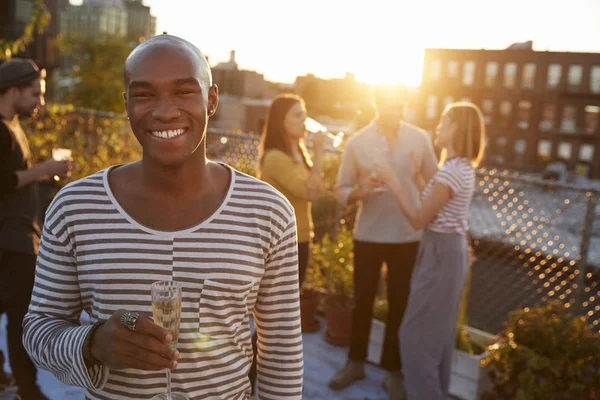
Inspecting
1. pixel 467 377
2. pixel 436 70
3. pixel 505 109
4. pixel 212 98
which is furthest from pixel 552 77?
pixel 212 98

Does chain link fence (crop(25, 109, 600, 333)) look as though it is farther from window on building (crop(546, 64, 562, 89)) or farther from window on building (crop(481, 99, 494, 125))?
Result: window on building (crop(481, 99, 494, 125))

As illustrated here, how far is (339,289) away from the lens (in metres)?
4.95

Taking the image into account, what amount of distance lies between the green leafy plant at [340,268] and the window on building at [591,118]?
57421 mm

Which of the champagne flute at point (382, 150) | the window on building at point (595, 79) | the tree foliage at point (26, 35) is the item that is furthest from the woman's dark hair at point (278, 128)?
the window on building at point (595, 79)

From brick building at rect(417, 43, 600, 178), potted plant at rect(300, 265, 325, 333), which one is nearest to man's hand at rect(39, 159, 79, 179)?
potted plant at rect(300, 265, 325, 333)

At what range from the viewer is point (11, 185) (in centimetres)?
308

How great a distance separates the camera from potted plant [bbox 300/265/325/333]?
5.11 meters

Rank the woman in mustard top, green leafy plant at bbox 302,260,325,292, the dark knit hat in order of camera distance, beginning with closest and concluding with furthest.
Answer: the dark knit hat → the woman in mustard top → green leafy plant at bbox 302,260,325,292

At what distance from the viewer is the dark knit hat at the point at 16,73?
328 centimetres

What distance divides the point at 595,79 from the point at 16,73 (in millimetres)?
60772

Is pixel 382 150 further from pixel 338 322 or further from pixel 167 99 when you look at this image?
A: pixel 167 99

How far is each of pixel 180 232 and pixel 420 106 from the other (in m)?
62.4

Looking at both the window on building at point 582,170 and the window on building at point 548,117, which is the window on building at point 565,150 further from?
the window on building at point 548,117

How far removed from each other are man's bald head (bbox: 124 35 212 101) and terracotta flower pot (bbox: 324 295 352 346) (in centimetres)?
368
